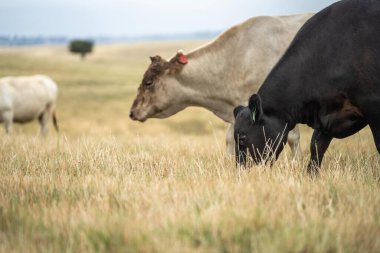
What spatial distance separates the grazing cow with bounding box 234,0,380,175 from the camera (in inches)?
216

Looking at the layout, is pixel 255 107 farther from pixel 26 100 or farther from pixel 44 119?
pixel 44 119

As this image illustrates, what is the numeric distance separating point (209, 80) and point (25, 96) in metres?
10.8

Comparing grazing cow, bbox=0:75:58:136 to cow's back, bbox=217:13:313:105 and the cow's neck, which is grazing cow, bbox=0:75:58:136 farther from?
cow's back, bbox=217:13:313:105

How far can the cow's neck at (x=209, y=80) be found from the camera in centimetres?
877

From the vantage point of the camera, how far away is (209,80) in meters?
8.86

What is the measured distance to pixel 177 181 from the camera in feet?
16.5

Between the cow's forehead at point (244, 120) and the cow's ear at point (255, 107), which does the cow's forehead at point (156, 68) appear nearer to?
the cow's forehead at point (244, 120)

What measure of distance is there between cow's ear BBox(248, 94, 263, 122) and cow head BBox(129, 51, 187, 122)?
3346 millimetres

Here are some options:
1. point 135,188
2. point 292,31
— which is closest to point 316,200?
point 135,188

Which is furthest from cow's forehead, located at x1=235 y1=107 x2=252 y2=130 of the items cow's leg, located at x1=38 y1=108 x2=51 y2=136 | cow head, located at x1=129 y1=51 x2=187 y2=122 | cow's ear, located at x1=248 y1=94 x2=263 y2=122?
cow's leg, located at x1=38 y1=108 x2=51 y2=136

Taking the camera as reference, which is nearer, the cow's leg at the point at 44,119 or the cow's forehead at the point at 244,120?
the cow's forehead at the point at 244,120

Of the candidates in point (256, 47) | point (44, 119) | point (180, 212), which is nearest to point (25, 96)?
point (44, 119)

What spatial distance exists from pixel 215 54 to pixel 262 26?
0.94 meters

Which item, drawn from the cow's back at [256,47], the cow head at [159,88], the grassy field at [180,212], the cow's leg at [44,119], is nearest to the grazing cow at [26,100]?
the cow's leg at [44,119]
